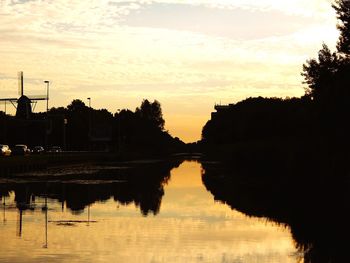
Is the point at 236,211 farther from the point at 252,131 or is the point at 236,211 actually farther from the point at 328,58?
the point at 252,131

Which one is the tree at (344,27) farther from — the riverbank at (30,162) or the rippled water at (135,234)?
the riverbank at (30,162)

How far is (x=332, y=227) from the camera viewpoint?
29734 mm

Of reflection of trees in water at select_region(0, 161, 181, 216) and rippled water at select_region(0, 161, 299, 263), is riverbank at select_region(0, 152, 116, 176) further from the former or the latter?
rippled water at select_region(0, 161, 299, 263)

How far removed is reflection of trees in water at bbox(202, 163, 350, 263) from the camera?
25.0 m

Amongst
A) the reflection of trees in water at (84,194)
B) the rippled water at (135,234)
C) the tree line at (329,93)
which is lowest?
the reflection of trees in water at (84,194)

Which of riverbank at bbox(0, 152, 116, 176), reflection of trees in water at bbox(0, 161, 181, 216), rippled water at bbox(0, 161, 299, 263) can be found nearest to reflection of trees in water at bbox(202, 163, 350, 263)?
rippled water at bbox(0, 161, 299, 263)

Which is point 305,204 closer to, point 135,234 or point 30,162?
point 135,234

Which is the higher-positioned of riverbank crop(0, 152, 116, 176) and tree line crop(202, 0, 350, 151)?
tree line crop(202, 0, 350, 151)

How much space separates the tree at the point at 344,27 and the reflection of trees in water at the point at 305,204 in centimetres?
1065

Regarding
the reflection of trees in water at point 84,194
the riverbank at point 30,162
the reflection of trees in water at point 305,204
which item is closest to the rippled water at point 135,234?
the reflection of trees in water at point 84,194

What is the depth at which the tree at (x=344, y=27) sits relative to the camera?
5406 centimetres

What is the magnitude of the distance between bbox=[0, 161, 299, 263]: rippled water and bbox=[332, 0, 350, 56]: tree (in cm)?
1996

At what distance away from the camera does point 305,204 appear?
1599 inches

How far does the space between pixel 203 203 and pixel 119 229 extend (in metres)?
16.6
